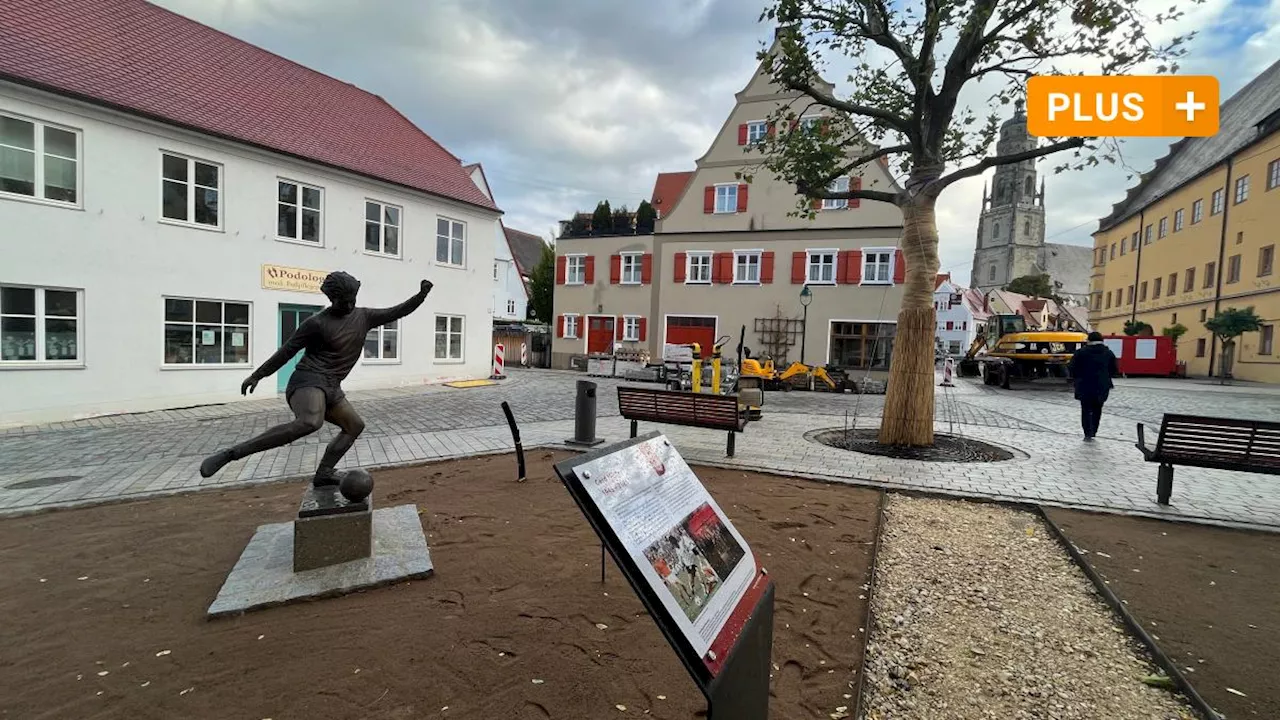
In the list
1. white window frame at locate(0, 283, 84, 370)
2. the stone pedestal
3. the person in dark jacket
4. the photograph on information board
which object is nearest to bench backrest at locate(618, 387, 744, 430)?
the stone pedestal

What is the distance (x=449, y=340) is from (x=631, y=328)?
11617 millimetres

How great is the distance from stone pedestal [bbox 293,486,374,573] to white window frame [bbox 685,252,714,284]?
2380 cm

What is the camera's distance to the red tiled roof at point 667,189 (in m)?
33.4

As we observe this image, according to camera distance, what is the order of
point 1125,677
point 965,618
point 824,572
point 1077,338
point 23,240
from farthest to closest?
point 1077,338, point 23,240, point 824,572, point 965,618, point 1125,677

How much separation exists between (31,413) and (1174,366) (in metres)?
44.2

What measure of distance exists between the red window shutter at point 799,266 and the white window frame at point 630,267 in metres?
7.62

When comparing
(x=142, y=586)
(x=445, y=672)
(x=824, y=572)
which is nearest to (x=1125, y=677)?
(x=824, y=572)

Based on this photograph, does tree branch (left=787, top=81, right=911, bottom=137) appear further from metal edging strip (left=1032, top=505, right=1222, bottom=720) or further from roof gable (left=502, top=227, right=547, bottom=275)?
roof gable (left=502, top=227, right=547, bottom=275)

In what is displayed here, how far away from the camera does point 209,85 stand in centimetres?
1418

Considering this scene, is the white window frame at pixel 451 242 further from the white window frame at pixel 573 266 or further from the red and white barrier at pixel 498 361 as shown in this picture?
the white window frame at pixel 573 266

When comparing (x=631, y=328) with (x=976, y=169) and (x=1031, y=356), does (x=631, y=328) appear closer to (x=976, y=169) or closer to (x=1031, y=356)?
(x=1031, y=356)

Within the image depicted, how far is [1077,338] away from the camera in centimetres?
2211

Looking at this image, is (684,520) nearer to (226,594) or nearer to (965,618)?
(965,618)

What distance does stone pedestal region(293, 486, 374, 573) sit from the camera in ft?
12.5
